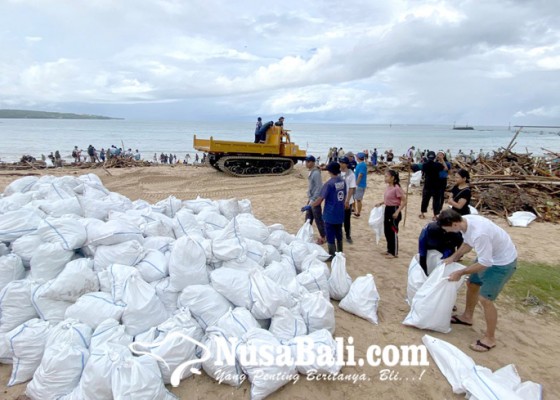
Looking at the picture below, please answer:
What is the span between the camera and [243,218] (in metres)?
4.45

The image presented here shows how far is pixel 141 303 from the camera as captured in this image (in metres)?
2.67

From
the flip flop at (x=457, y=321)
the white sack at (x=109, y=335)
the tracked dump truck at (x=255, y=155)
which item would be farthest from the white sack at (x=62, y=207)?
the tracked dump truck at (x=255, y=155)

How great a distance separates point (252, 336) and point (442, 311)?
5.79ft

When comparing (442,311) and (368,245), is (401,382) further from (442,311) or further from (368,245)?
(368,245)

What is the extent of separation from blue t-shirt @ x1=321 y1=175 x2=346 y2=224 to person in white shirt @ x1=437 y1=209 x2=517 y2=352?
166 centimetres

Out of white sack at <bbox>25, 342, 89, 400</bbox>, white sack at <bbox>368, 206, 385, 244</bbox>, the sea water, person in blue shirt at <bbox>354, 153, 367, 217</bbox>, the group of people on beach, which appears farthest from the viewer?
the sea water

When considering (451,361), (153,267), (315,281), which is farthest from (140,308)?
(451,361)

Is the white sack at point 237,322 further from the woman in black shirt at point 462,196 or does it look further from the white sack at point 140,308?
the woman in black shirt at point 462,196

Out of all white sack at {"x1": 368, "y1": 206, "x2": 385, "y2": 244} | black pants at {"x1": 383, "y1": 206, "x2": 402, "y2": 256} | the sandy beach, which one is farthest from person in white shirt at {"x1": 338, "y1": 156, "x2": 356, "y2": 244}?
black pants at {"x1": 383, "y1": 206, "x2": 402, "y2": 256}

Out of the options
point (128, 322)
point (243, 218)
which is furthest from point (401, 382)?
point (243, 218)

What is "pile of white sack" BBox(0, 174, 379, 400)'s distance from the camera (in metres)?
2.26

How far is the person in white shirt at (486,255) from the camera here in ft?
9.10

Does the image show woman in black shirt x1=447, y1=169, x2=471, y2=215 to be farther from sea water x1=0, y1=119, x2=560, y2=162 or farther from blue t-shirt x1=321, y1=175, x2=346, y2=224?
sea water x1=0, y1=119, x2=560, y2=162

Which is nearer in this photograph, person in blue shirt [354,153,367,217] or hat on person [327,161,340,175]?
hat on person [327,161,340,175]
